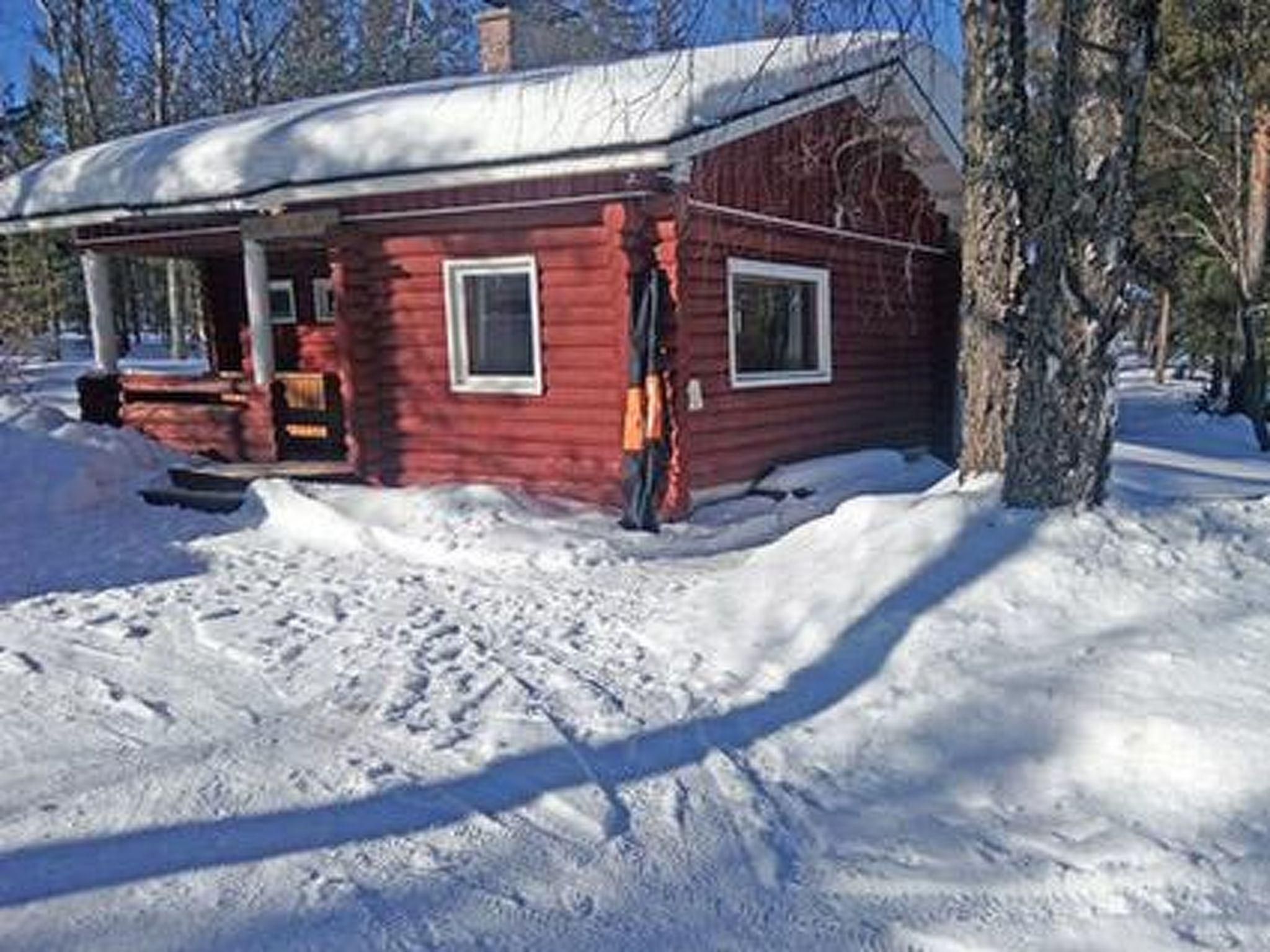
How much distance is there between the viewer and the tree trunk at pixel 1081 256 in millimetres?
4918

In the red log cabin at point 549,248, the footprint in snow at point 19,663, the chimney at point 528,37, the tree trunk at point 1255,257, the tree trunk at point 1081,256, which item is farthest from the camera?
the tree trunk at point 1255,257

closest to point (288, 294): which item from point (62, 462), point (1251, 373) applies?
point (62, 462)

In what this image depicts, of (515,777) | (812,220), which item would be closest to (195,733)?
(515,777)

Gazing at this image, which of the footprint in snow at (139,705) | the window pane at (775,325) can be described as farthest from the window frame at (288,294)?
the footprint in snow at (139,705)

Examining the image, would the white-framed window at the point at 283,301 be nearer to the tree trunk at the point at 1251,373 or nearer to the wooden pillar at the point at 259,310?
the wooden pillar at the point at 259,310

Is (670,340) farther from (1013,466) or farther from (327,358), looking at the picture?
(327,358)

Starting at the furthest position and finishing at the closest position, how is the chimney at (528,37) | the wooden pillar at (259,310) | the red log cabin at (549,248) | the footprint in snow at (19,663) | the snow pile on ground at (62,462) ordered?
the chimney at (528,37)
the wooden pillar at (259,310)
the snow pile on ground at (62,462)
the red log cabin at (549,248)
the footprint in snow at (19,663)

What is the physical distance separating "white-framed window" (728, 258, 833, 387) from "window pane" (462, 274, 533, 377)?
1845 mm

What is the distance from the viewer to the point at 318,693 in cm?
486

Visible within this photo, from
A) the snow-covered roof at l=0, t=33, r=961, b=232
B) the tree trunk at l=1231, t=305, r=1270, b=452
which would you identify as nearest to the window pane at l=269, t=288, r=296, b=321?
the snow-covered roof at l=0, t=33, r=961, b=232

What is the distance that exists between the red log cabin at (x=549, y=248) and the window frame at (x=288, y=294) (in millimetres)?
258

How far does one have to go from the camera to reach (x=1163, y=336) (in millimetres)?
30000

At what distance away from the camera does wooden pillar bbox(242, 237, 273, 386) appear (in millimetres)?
Answer: 10594

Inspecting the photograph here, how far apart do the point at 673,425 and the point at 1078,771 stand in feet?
18.0
